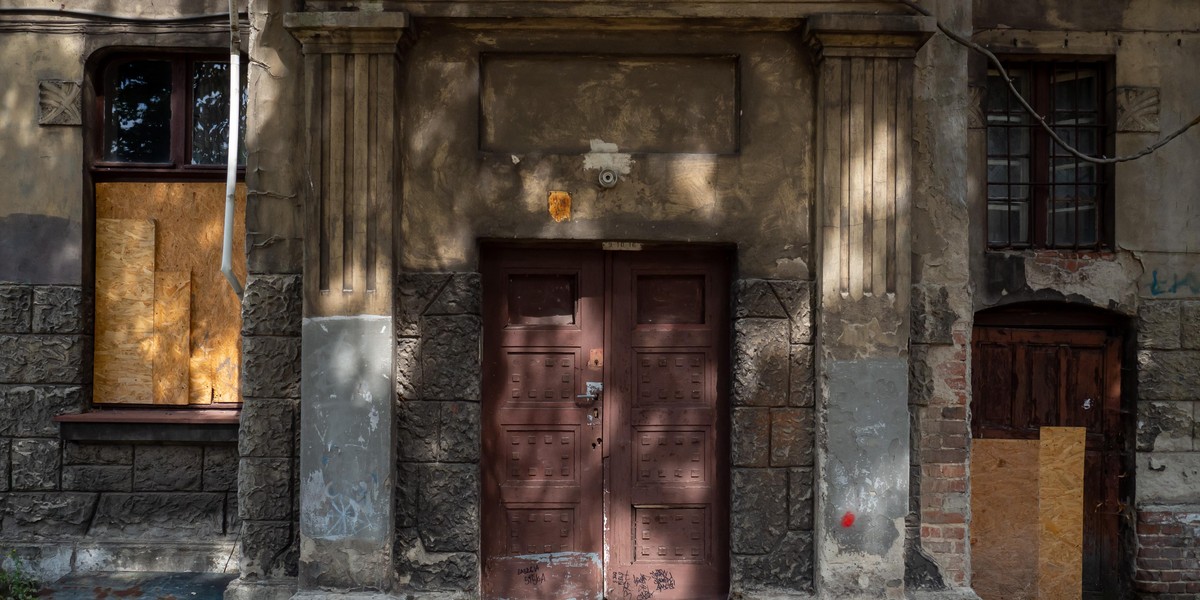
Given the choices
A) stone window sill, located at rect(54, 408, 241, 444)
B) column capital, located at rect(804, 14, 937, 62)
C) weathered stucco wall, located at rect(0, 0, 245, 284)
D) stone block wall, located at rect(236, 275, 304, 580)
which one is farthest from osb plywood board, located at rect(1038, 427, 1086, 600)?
weathered stucco wall, located at rect(0, 0, 245, 284)

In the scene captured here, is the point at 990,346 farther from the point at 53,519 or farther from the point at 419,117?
the point at 53,519

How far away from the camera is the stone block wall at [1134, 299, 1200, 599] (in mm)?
6012

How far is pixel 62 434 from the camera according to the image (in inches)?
247

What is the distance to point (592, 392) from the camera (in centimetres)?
518

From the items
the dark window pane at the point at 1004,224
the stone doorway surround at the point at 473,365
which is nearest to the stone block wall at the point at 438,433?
the stone doorway surround at the point at 473,365

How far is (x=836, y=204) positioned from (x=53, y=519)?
599 centimetres

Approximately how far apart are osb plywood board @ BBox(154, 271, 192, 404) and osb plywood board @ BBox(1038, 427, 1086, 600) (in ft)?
20.7

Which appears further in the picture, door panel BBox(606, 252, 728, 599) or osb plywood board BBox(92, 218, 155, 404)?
osb plywood board BBox(92, 218, 155, 404)

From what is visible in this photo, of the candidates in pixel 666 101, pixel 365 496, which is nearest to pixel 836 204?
pixel 666 101

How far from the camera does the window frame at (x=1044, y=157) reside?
615cm

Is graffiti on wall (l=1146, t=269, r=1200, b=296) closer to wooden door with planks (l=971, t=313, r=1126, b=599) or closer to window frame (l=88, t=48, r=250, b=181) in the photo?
wooden door with planks (l=971, t=313, r=1126, b=599)

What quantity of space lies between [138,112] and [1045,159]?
22.4 feet

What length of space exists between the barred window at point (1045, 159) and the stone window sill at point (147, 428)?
5768 mm

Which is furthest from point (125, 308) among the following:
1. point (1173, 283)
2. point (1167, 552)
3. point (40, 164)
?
point (1167, 552)
